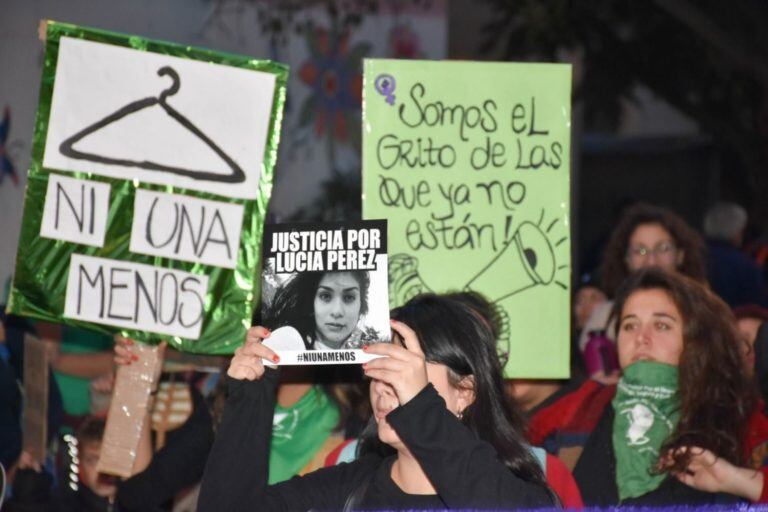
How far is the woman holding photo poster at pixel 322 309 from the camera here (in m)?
3.16

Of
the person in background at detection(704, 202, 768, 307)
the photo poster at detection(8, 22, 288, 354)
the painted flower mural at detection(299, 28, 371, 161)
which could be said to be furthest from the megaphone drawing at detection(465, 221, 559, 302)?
the painted flower mural at detection(299, 28, 371, 161)

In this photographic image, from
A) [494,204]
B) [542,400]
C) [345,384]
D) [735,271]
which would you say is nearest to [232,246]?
[345,384]

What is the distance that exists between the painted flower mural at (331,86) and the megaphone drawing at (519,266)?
369 centimetres

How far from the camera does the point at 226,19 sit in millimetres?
7652

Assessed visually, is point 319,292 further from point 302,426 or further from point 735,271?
point 735,271

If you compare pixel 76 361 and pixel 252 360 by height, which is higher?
pixel 76 361

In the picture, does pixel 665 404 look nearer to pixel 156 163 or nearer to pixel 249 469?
pixel 249 469

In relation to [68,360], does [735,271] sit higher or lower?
higher

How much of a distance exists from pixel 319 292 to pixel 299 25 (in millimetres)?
4975

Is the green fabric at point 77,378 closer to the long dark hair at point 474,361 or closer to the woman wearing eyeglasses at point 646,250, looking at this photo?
the woman wearing eyeglasses at point 646,250

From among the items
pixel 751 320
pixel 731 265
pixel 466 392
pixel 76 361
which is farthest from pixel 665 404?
pixel 731 265

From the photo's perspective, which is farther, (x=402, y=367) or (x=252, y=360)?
(x=252, y=360)

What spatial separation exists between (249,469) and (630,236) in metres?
2.98

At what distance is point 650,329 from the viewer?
418 cm
